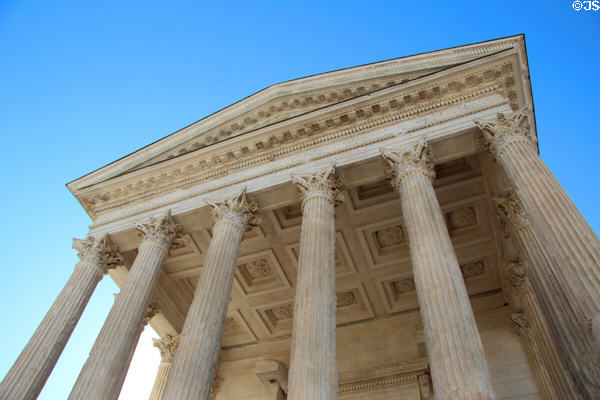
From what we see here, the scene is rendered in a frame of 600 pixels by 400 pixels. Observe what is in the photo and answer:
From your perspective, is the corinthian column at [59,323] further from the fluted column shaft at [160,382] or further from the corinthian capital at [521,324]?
the corinthian capital at [521,324]

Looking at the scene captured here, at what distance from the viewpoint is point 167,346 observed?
1758cm

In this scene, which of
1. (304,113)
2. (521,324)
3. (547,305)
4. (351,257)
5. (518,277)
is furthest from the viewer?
(351,257)

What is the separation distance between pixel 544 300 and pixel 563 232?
229 cm

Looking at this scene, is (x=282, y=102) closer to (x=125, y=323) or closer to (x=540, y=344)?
(x=125, y=323)

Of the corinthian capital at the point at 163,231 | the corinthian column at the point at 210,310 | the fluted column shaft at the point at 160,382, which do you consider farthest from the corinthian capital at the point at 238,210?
the fluted column shaft at the point at 160,382

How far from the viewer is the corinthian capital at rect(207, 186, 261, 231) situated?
43.4 ft

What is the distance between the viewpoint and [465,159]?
14.5 meters

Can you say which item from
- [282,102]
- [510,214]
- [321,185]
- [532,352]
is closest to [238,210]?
[321,185]

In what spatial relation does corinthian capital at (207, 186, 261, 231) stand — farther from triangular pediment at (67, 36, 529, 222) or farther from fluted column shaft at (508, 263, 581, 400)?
fluted column shaft at (508, 263, 581, 400)

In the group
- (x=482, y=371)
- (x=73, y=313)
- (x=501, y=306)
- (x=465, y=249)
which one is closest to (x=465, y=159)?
(x=465, y=249)

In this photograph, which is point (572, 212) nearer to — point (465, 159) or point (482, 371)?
point (482, 371)

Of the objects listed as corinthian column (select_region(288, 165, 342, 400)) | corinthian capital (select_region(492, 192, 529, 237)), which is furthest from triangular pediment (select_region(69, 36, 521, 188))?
corinthian capital (select_region(492, 192, 529, 237))

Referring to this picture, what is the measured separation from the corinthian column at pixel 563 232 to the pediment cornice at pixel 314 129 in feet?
6.25

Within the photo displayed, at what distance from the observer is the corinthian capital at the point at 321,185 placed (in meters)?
12.4
